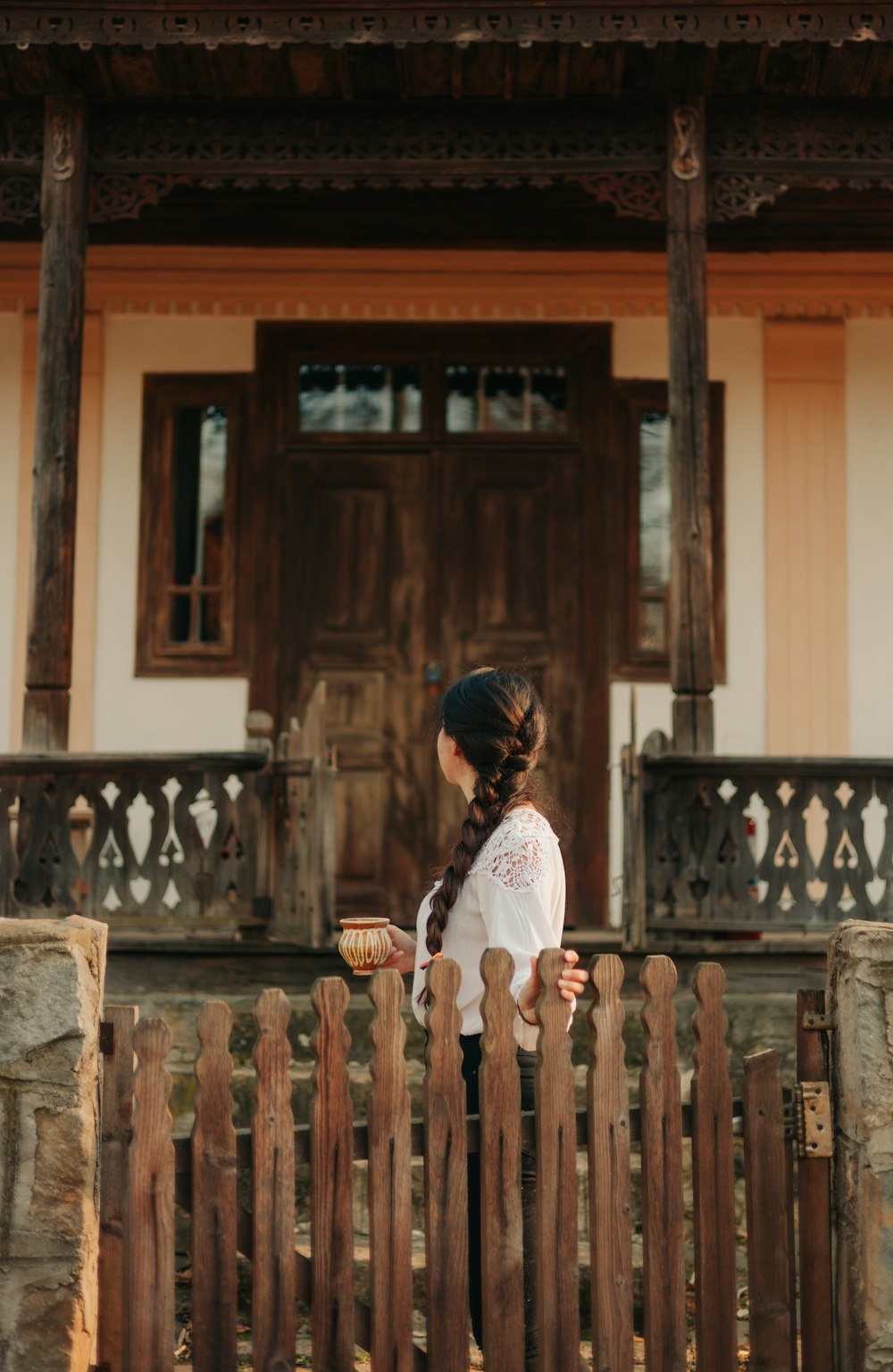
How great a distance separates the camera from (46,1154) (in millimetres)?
3342

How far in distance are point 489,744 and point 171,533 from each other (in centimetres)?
623

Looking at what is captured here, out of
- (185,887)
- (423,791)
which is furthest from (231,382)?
(185,887)

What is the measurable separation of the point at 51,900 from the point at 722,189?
4881 millimetres

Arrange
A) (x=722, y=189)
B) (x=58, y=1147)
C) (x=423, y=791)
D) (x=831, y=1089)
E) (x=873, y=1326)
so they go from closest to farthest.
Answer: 1. (x=58, y=1147)
2. (x=873, y=1326)
3. (x=831, y=1089)
4. (x=722, y=189)
5. (x=423, y=791)

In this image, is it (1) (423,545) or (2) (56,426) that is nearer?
(2) (56,426)

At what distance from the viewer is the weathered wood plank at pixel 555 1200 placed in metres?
3.59

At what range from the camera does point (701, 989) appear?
12.4 ft

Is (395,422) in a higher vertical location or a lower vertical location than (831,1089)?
higher

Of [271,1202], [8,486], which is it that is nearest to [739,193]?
[8,486]

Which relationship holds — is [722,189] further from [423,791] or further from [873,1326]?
[873,1326]

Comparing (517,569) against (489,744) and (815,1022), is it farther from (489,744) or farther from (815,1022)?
(815,1022)

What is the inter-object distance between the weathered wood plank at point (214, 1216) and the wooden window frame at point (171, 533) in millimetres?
6195

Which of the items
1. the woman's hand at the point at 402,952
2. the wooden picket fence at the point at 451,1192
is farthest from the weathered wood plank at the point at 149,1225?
the woman's hand at the point at 402,952

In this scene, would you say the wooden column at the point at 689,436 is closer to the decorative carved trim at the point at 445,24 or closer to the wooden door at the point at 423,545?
the decorative carved trim at the point at 445,24
